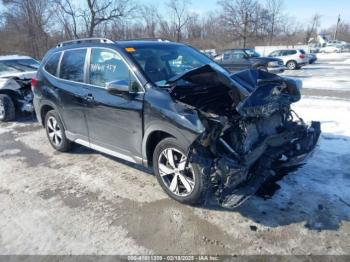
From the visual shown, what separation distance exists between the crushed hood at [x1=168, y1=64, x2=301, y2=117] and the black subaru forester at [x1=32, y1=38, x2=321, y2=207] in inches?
0.5

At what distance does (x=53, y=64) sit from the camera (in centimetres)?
546

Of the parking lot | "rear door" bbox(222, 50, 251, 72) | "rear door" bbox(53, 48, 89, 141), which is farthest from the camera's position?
"rear door" bbox(222, 50, 251, 72)

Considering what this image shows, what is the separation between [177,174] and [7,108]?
6571mm

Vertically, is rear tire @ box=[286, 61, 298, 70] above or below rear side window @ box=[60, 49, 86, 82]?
below

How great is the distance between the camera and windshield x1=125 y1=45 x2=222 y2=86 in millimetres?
3992

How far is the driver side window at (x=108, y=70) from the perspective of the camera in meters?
3.92

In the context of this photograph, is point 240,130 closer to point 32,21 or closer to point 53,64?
point 53,64

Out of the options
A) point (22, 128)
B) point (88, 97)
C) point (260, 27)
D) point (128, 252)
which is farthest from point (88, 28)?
point (128, 252)

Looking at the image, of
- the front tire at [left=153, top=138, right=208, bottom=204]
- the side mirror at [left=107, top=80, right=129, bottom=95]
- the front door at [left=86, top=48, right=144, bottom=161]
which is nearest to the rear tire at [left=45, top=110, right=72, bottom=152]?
the front door at [left=86, top=48, right=144, bottom=161]

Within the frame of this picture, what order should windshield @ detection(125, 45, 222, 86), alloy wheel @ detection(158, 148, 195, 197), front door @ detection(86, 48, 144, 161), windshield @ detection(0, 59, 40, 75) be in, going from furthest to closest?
windshield @ detection(0, 59, 40, 75) < windshield @ detection(125, 45, 222, 86) < front door @ detection(86, 48, 144, 161) < alloy wheel @ detection(158, 148, 195, 197)

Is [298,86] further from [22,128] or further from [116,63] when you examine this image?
[22,128]

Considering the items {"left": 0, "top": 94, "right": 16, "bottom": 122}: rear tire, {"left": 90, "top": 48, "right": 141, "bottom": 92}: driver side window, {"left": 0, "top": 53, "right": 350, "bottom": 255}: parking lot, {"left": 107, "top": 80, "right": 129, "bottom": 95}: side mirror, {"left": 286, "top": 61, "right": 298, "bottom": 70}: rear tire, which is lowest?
{"left": 286, "top": 61, "right": 298, "bottom": 70}: rear tire

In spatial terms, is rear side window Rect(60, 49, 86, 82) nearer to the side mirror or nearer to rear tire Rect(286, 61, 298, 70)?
the side mirror

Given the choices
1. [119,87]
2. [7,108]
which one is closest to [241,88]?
[119,87]
